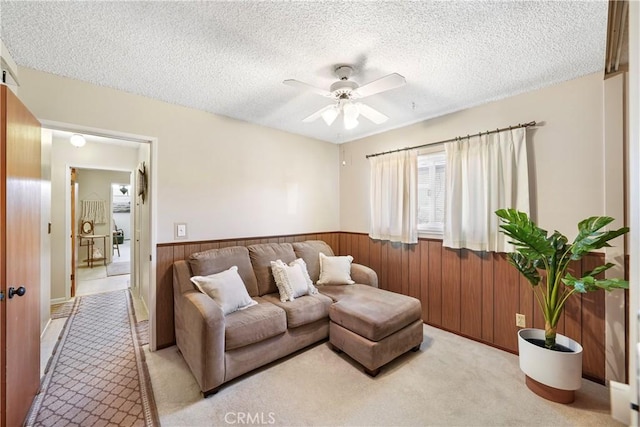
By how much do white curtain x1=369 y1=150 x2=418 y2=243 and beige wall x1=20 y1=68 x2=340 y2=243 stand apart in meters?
0.85

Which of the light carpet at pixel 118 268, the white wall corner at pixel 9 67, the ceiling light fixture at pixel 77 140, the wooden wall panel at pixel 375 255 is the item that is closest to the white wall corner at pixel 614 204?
the wooden wall panel at pixel 375 255

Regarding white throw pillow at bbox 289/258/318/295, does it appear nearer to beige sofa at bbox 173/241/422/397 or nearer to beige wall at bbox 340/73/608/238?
beige sofa at bbox 173/241/422/397

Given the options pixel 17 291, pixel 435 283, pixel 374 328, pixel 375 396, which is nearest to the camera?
pixel 17 291

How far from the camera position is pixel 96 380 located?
7.29ft

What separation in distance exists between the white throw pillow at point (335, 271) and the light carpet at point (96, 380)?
1.90m

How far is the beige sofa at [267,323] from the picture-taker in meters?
2.07

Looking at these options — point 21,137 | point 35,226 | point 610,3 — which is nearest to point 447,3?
point 610,3

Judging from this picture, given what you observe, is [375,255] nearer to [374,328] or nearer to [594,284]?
[374,328]

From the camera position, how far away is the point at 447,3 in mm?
1491

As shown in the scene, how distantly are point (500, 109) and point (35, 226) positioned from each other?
160 inches

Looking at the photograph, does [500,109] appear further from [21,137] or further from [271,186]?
[21,137]

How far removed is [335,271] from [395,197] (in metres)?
1.21

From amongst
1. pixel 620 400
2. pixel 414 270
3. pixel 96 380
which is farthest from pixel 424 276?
pixel 96 380

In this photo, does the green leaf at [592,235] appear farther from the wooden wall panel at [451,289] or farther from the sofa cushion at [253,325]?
the sofa cushion at [253,325]
